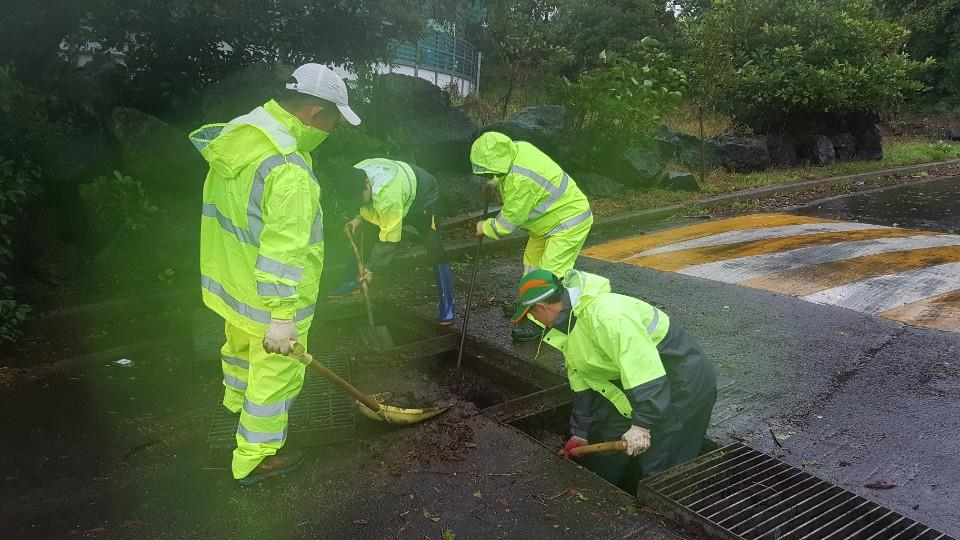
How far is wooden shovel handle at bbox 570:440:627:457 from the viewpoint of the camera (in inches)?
113

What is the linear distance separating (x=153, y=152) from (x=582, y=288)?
4793mm

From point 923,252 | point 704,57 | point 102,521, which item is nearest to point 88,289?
point 102,521

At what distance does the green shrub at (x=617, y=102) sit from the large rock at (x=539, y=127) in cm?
58

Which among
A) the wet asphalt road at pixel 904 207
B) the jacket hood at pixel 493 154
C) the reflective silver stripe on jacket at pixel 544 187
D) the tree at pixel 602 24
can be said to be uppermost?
the tree at pixel 602 24

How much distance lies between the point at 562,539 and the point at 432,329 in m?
2.70

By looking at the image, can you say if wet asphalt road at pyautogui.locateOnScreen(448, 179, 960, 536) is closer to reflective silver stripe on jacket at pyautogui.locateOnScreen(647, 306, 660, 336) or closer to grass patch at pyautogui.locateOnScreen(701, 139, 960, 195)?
reflective silver stripe on jacket at pyautogui.locateOnScreen(647, 306, 660, 336)

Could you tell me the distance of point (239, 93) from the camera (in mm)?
6559

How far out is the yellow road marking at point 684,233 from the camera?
24.7 ft

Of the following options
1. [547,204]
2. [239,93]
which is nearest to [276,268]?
[547,204]

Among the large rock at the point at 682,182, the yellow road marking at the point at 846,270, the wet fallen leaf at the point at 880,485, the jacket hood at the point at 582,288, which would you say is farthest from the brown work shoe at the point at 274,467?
the large rock at the point at 682,182

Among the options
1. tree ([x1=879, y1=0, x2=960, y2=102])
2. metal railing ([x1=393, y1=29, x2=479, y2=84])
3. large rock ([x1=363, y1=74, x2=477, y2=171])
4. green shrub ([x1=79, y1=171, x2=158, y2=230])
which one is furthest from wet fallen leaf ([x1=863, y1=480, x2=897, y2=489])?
tree ([x1=879, y1=0, x2=960, y2=102])

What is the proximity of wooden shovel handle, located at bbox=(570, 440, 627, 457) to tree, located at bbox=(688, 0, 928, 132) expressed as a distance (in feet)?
34.5

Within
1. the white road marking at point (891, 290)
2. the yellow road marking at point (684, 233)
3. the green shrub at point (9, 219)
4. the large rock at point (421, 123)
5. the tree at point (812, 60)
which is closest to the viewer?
the green shrub at point (9, 219)

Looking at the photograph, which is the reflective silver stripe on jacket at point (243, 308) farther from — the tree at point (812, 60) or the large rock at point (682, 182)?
the tree at point (812, 60)
